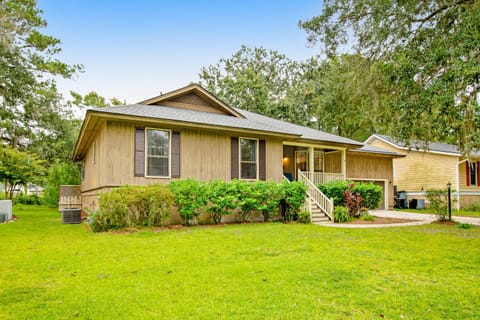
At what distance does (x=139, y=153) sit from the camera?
973 centimetres

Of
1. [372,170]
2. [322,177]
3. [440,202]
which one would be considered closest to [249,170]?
[322,177]

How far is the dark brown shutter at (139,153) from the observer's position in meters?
9.65

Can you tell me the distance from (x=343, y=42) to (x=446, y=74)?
3681 millimetres

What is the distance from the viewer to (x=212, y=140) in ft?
36.3

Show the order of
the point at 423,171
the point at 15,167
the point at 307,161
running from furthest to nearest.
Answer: the point at 423,171, the point at 307,161, the point at 15,167

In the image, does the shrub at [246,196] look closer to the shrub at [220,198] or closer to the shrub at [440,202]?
the shrub at [220,198]

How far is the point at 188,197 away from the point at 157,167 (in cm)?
169

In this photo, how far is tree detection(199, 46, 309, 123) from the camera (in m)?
27.1

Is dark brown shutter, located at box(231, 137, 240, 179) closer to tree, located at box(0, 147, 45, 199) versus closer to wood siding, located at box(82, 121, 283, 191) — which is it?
wood siding, located at box(82, 121, 283, 191)

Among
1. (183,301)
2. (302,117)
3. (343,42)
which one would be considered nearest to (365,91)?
(343,42)

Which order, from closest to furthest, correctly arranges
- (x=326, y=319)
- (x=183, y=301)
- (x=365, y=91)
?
1. (x=326, y=319)
2. (x=183, y=301)
3. (x=365, y=91)

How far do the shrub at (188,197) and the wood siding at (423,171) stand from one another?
13659 mm

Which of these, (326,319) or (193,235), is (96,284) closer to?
(326,319)

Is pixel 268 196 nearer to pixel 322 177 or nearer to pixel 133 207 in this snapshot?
pixel 133 207
